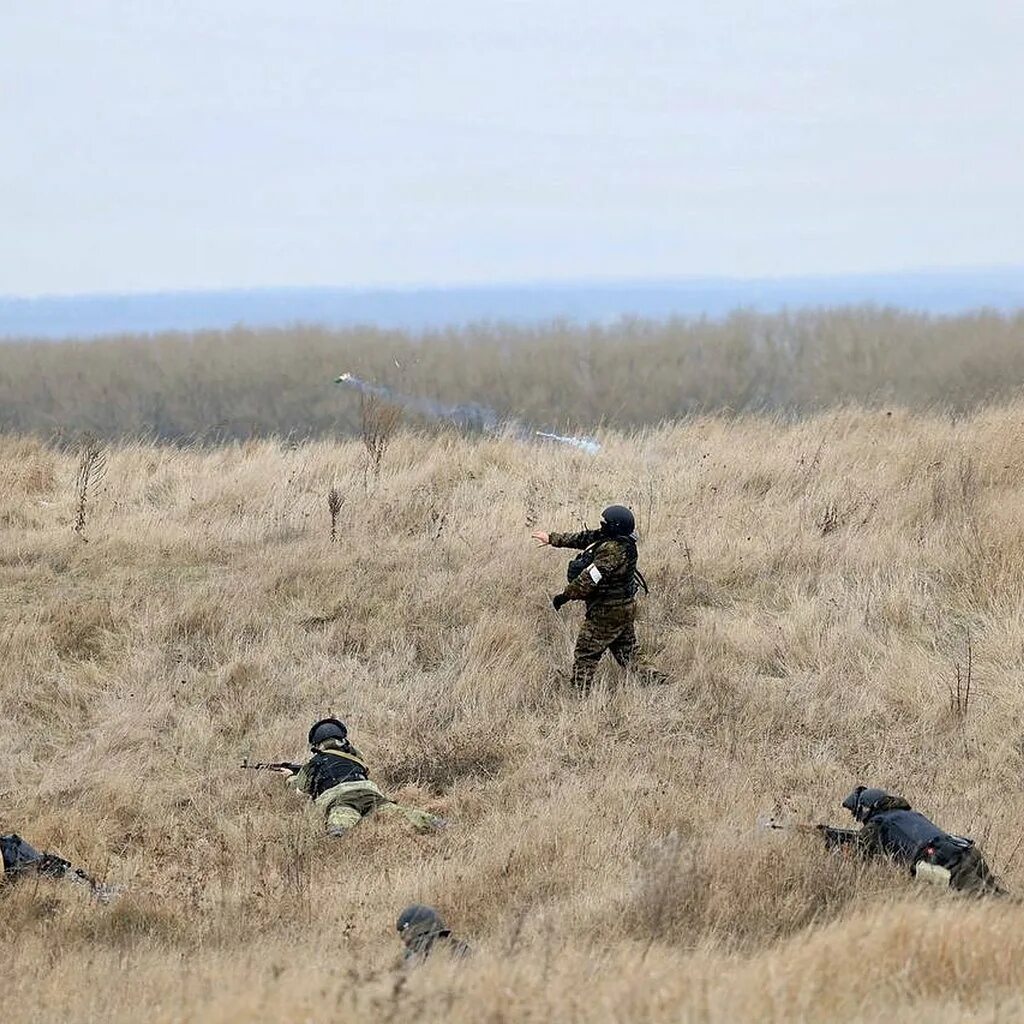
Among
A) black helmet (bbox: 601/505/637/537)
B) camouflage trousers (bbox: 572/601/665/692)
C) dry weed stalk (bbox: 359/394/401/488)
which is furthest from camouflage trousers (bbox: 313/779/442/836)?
dry weed stalk (bbox: 359/394/401/488)

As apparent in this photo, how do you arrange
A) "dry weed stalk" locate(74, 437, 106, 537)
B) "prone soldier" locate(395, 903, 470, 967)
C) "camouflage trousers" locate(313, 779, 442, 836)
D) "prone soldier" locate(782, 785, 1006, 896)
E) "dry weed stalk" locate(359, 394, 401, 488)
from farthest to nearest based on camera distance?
"dry weed stalk" locate(359, 394, 401, 488) → "dry weed stalk" locate(74, 437, 106, 537) → "camouflage trousers" locate(313, 779, 442, 836) → "prone soldier" locate(782, 785, 1006, 896) → "prone soldier" locate(395, 903, 470, 967)

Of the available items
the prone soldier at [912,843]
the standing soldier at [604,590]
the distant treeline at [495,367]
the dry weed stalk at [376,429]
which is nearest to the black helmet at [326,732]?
the standing soldier at [604,590]

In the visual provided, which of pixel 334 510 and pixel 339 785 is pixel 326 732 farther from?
pixel 334 510

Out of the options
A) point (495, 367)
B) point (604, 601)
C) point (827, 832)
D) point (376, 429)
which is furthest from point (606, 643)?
point (495, 367)

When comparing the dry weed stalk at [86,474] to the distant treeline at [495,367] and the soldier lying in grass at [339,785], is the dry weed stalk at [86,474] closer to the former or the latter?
the soldier lying in grass at [339,785]

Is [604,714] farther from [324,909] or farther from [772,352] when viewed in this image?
[772,352]

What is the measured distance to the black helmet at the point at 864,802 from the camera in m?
5.36

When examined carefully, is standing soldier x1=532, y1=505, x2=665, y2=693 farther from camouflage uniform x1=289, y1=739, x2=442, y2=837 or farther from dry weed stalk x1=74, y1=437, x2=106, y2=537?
dry weed stalk x1=74, y1=437, x2=106, y2=537

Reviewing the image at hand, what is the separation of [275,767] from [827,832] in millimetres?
2857

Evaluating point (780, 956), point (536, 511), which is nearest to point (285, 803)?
point (780, 956)

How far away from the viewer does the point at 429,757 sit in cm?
703

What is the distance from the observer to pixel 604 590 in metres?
7.68

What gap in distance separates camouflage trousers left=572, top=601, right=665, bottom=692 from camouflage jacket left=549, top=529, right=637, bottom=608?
0.07 m

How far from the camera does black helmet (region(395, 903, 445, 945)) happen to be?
4250mm
